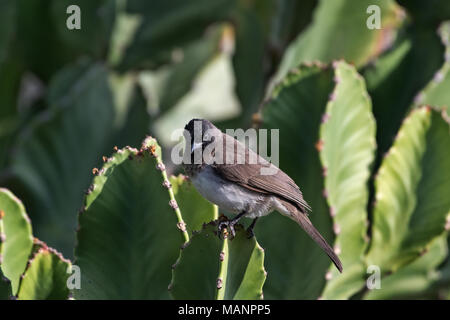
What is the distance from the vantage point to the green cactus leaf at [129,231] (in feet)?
9.37

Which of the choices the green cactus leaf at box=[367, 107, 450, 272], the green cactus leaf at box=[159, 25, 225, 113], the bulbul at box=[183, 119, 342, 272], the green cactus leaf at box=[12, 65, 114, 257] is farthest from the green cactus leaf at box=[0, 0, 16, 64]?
the green cactus leaf at box=[367, 107, 450, 272]

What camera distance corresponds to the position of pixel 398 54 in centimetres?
453

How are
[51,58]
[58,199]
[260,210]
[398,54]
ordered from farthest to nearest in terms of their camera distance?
[51,58], [58,199], [398,54], [260,210]

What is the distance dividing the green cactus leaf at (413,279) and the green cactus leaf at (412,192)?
12.2 inches

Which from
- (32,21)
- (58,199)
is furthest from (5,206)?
(32,21)

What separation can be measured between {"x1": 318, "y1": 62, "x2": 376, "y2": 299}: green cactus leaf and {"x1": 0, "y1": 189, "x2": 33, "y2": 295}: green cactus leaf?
1.33 m

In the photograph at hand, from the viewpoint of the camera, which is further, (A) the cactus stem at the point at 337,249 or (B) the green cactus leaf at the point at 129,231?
(A) the cactus stem at the point at 337,249

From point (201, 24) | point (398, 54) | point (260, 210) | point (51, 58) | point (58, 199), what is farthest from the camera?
point (51, 58)

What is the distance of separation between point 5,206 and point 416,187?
1970 mm

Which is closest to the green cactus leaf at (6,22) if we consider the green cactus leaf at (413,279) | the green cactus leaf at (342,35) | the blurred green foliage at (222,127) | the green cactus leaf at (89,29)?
the blurred green foliage at (222,127)

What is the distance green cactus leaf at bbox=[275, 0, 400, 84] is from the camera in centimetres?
473

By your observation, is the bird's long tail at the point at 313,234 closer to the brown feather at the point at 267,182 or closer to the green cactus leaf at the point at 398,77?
the brown feather at the point at 267,182

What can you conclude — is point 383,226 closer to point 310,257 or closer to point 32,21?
point 310,257
